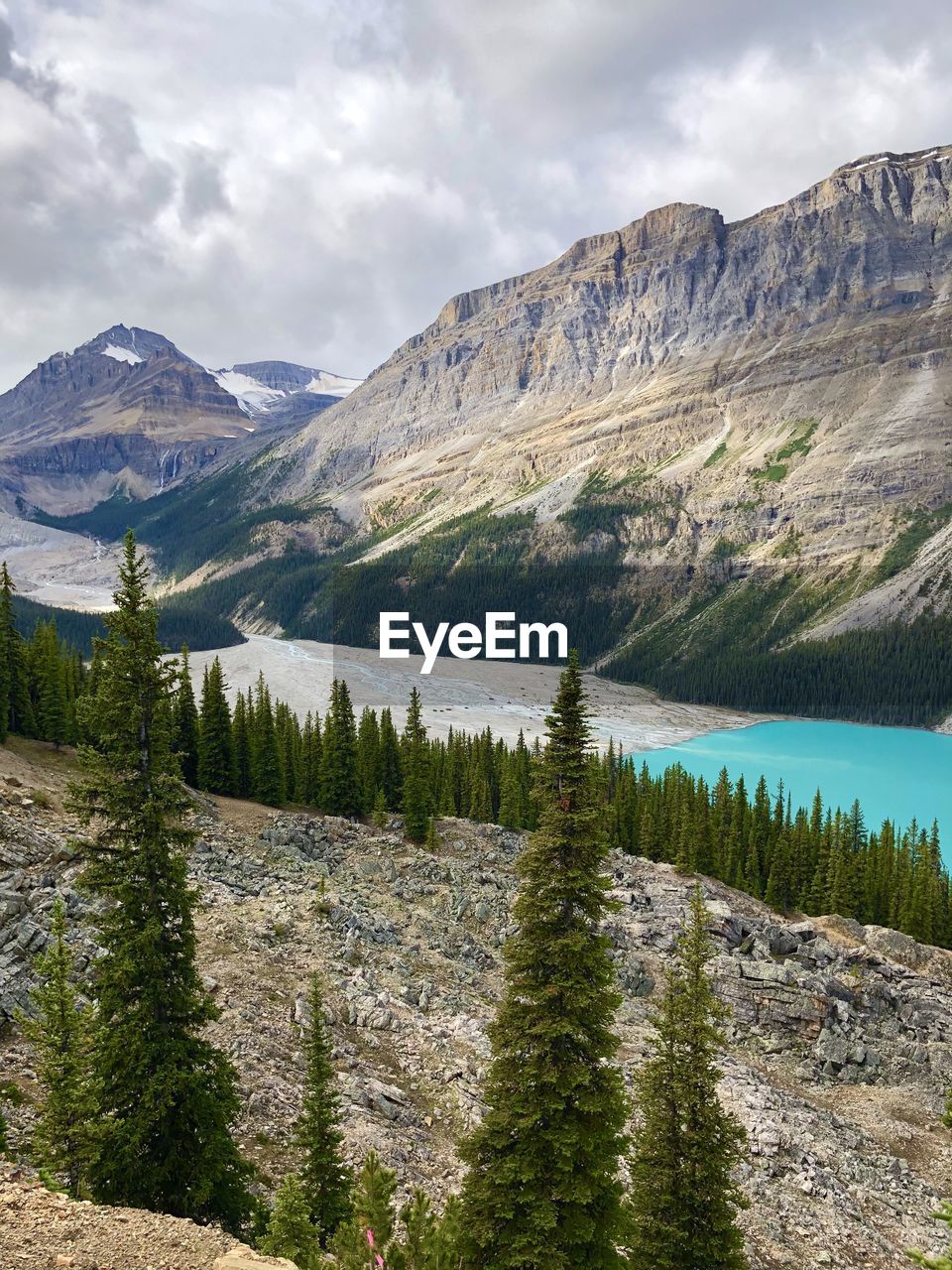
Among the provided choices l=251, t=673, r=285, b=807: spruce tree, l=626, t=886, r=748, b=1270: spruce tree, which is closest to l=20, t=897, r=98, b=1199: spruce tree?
l=626, t=886, r=748, b=1270: spruce tree

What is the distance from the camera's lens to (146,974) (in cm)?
1391

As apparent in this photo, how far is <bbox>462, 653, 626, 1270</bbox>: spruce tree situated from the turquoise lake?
9662 centimetres

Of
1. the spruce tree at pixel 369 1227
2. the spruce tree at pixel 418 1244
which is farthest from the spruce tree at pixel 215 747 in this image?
the spruce tree at pixel 418 1244

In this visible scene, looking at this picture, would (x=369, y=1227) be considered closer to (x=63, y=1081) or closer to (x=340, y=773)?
(x=63, y=1081)

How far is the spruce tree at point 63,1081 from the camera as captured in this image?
12.7 meters

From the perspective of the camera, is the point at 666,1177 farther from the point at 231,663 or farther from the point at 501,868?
the point at 231,663

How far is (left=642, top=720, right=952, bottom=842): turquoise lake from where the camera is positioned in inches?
4437

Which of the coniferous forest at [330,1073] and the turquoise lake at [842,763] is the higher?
the coniferous forest at [330,1073]

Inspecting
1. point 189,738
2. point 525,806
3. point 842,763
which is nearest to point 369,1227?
point 189,738

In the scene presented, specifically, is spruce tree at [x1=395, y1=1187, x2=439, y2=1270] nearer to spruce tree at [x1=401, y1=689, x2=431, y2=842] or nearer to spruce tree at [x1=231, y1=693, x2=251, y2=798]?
spruce tree at [x1=401, y1=689, x2=431, y2=842]

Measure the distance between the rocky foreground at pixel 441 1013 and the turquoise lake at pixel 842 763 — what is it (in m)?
61.8

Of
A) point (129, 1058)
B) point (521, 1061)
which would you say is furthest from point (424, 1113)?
point (129, 1058)

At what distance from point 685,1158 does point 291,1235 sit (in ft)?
28.9

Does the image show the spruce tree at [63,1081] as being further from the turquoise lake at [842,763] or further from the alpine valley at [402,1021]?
the turquoise lake at [842,763]
